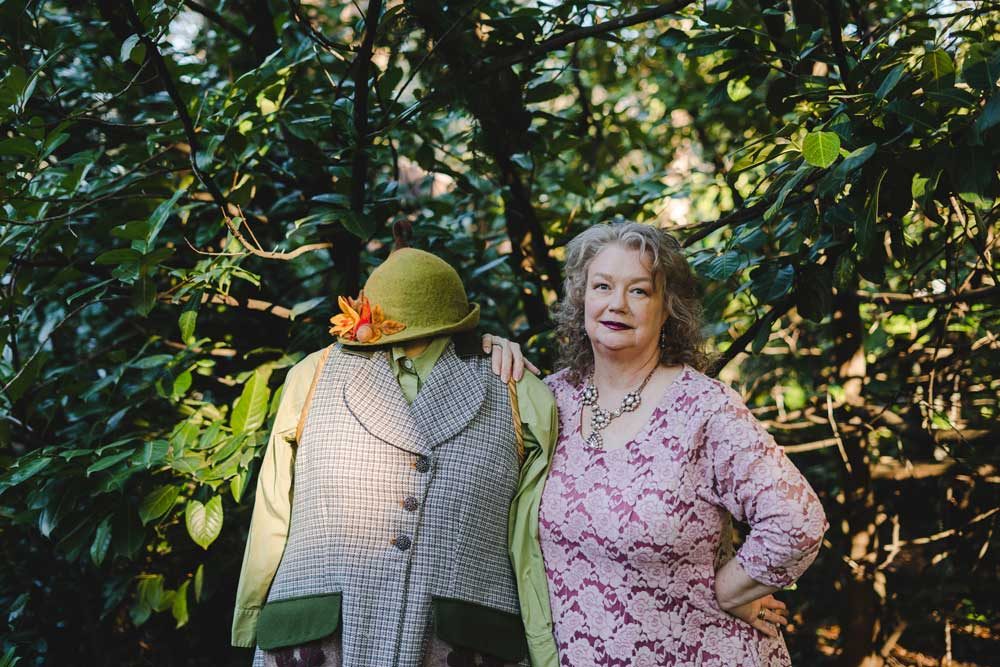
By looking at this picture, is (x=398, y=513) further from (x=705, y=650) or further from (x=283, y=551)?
(x=705, y=650)

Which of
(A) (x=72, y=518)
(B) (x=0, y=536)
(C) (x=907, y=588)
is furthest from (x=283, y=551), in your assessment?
(C) (x=907, y=588)

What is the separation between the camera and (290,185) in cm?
250

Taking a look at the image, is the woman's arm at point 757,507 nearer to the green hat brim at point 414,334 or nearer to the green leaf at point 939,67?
the green hat brim at point 414,334

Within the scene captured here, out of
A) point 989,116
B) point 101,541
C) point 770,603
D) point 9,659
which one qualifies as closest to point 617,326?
point 770,603

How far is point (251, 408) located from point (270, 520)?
1.53 ft

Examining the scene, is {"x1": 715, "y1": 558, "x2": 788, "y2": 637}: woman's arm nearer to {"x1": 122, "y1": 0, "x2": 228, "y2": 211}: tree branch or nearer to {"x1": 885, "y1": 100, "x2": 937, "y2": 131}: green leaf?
{"x1": 885, "y1": 100, "x2": 937, "y2": 131}: green leaf

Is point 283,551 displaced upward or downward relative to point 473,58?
downward

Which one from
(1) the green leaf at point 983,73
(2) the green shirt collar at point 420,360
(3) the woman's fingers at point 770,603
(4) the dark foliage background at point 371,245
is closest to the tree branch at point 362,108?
(4) the dark foliage background at point 371,245

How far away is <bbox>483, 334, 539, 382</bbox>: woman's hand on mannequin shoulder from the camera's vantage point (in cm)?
189

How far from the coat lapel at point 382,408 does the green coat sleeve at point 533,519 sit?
270 mm

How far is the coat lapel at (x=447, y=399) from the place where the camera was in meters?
1.75

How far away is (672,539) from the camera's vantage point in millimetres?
1655

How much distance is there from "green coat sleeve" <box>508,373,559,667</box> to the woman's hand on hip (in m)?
0.40

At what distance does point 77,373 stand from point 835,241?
7.28ft
